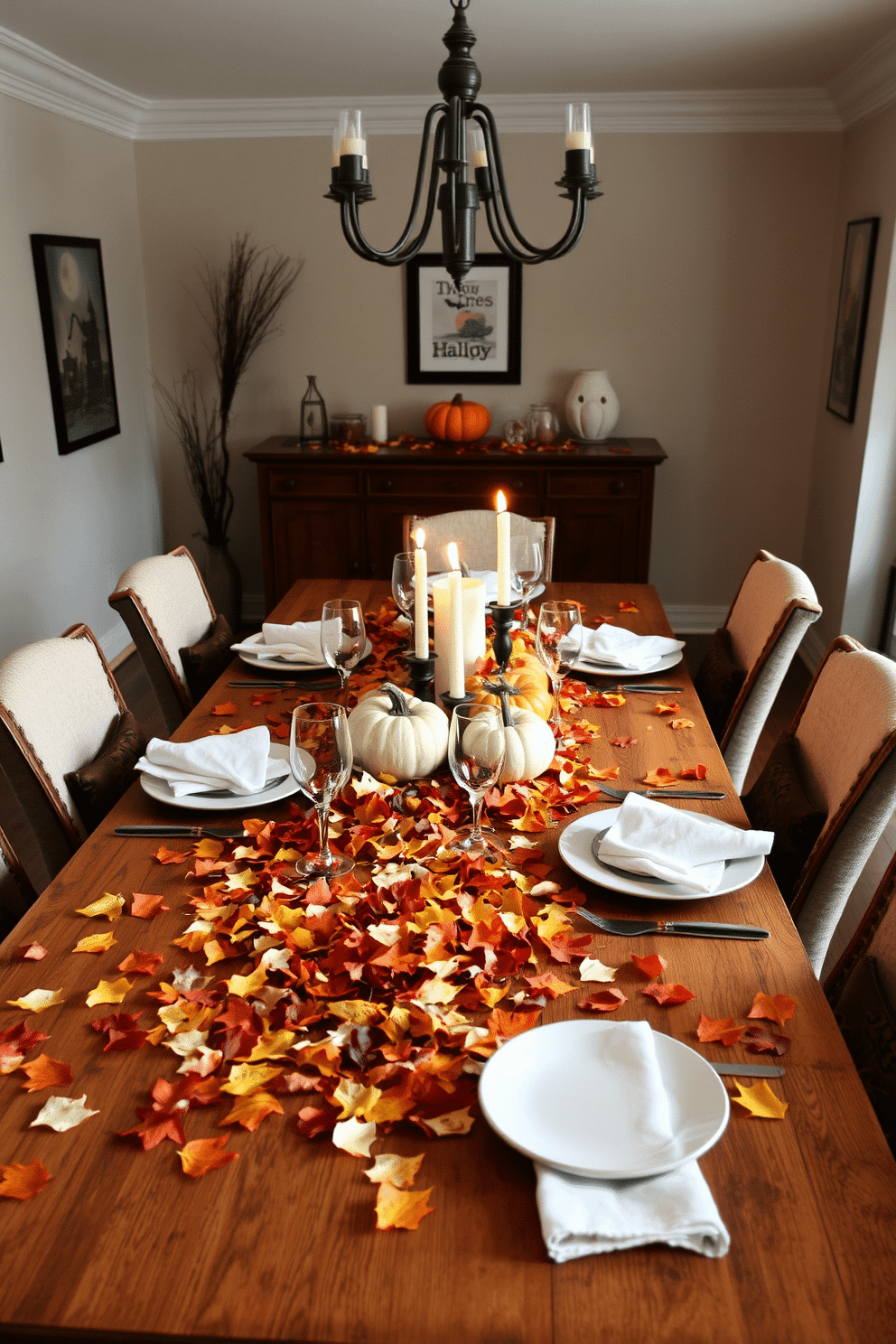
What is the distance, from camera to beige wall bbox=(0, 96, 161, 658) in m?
3.76

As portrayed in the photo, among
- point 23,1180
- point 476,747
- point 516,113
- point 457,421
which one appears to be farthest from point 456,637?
point 516,113

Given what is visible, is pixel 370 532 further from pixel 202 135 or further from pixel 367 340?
pixel 202 135

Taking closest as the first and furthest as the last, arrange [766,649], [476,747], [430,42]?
[476,747], [766,649], [430,42]

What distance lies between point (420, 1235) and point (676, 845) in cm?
70

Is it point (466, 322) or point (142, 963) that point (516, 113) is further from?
point (142, 963)

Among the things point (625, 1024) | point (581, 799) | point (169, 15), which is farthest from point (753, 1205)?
point (169, 15)

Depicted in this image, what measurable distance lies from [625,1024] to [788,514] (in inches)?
170

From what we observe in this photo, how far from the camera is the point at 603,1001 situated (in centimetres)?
118

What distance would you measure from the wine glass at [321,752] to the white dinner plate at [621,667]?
0.97m

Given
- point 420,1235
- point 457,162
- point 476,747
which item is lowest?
point 420,1235

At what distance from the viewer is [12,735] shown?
1.68m

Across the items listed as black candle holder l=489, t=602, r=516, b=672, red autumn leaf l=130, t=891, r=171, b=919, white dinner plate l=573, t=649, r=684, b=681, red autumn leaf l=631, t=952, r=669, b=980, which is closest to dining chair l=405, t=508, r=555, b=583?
white dinner plate l=573, t=649, r=684, b=681

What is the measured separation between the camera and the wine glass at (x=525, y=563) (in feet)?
7.09

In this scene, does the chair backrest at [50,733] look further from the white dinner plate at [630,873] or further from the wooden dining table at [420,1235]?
the white dinner plate at [630,873]
